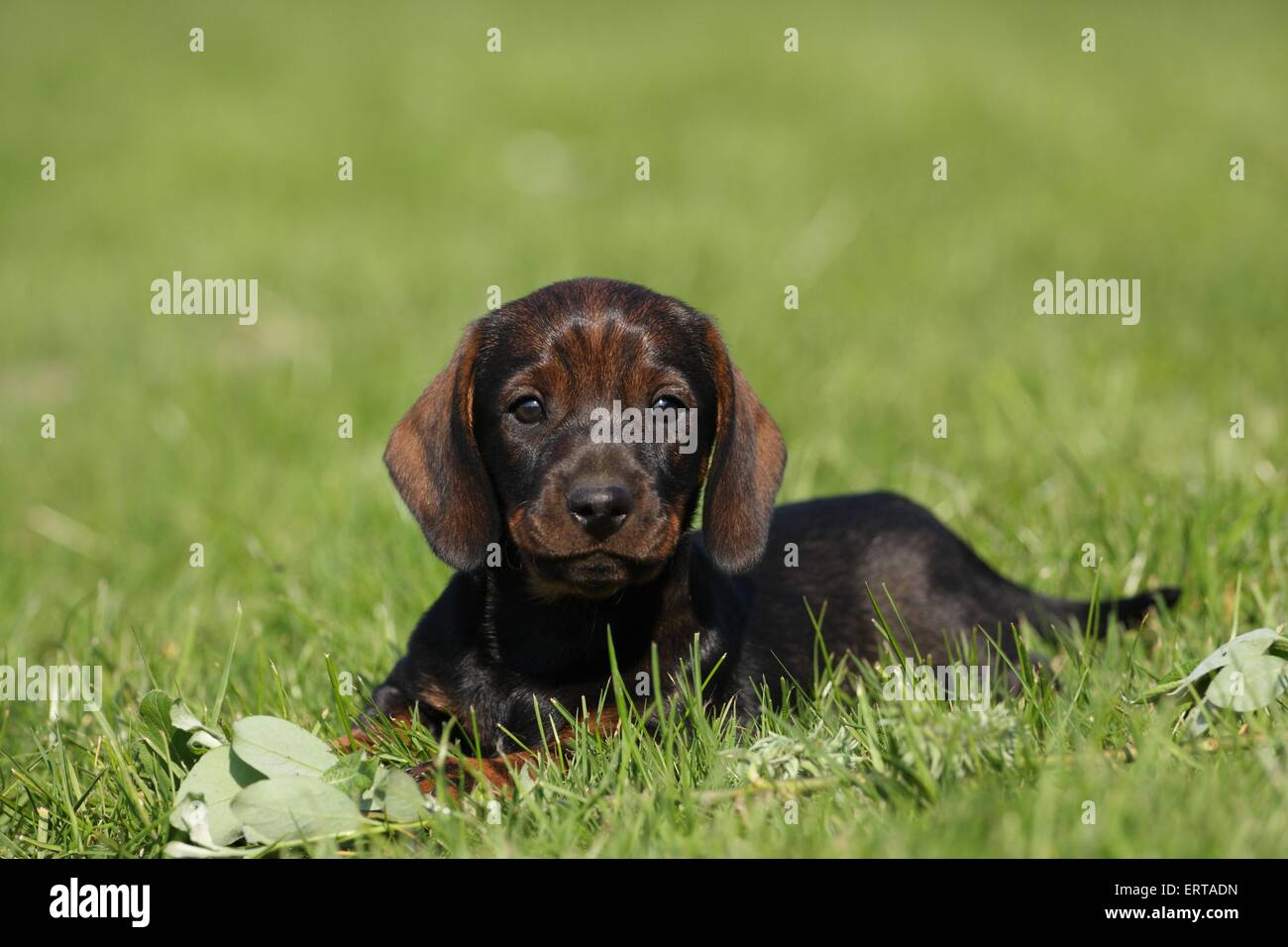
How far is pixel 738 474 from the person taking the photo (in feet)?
12.1

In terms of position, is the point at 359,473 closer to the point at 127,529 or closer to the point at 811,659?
the point at 127,529

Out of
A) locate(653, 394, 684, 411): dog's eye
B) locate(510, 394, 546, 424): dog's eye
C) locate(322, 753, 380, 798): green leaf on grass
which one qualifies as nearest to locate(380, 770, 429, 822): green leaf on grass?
locate(322, 753, 380, 798): green leaf on grass

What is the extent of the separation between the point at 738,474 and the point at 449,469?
0.74 metres

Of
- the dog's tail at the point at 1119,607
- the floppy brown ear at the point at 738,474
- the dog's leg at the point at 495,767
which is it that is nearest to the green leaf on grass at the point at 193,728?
the dog's leg at the point at 495,767

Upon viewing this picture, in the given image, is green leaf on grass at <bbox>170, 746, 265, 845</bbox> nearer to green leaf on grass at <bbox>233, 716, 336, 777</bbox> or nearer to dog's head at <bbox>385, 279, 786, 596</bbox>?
green leaf on grass at <bbox>233, 716, 336, 777</bbox>

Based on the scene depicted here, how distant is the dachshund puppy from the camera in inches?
132

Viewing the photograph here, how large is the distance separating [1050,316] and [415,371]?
12.4ft

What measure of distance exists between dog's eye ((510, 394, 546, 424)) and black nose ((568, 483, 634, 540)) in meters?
0.37

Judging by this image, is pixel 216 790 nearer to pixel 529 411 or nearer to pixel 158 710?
pixel 158 710

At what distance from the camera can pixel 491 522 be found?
11.8 ft

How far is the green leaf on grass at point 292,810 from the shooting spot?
9.29 feet

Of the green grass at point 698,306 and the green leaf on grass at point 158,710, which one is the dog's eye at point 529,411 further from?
the green leaf on grass at point 158,710

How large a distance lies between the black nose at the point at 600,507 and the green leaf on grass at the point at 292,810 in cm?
80

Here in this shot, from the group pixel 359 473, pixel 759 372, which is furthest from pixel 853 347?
pixel 359 473
